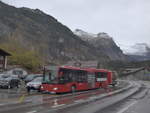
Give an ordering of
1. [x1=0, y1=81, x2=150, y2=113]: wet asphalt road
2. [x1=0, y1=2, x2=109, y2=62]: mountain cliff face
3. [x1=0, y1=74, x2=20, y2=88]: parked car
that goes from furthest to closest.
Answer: [x1=0, y1=2, x2=109, y2=62]: mountain cliff face, [x1=0, y1=74, x2=20, y2=88]: parked car, [x1=0, y1=81, x2=150, y2=113]: wet asphalt road

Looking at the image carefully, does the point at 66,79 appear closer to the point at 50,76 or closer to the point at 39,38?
the point at 50,76

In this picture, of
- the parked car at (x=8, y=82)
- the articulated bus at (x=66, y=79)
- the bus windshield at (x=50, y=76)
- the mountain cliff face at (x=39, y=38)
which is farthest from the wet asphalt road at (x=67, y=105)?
the mountain cliff face at (x=39, y=38)

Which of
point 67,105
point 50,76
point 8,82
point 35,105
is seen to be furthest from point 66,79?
point 35,105

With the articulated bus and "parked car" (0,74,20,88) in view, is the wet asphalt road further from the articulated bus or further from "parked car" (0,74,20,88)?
"parked car" (0,74,20,88)

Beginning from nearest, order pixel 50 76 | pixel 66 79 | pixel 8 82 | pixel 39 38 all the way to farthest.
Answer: pixel 50 76, pixel 66 79, pixel 8 82, pixel 39 38

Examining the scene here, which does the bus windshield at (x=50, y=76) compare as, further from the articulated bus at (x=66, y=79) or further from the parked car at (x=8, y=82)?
the parked car at (x=8, y=82)

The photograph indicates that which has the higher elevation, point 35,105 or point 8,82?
point 8,82

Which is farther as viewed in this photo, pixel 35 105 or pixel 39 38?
pixel 39 38

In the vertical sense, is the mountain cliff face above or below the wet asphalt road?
above

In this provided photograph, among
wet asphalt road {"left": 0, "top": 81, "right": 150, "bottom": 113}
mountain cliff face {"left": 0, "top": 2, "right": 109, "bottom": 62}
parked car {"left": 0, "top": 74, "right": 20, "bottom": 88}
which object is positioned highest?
mountain cliff face {"left": 0, "top": 2, "right": 109, "bottom": 62}

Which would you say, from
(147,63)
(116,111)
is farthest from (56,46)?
(116,111)

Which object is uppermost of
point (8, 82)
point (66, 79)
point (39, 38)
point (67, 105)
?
point (39, 38)

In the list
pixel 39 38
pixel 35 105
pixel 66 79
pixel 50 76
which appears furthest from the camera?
pixel 39 38

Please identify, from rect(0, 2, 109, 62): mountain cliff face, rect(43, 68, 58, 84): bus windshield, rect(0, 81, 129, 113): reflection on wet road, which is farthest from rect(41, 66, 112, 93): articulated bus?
rect(0, 2, 109, 62): mountain cliff face
